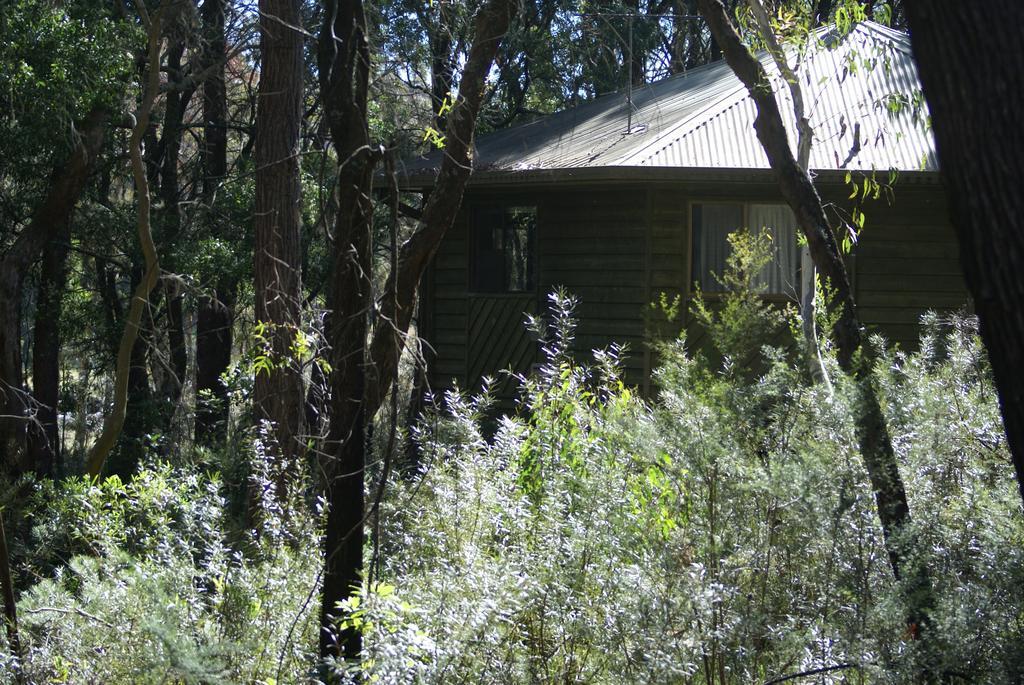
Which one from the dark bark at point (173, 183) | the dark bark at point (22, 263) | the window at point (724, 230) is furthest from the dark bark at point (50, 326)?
the window at point (724, 230)

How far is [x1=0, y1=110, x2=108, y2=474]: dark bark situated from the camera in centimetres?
1210

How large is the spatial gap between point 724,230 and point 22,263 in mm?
8524

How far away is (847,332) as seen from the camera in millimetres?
5402

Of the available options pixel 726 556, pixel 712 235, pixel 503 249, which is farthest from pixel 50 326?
Result: pixel 726 556

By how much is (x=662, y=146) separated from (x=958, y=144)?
10059mm

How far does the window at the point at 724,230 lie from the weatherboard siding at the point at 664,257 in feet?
0.54

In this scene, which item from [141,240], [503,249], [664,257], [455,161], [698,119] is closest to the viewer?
[455,161]

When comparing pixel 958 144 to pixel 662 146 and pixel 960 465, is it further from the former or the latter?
pixel 662 146

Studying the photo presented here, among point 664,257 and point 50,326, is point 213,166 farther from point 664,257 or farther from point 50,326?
Answer: point 664,257

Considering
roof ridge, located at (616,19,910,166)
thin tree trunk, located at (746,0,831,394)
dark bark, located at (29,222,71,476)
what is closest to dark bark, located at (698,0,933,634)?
thin tree trunk, located at (746,0,831,394)

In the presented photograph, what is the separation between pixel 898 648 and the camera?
350 centimetres

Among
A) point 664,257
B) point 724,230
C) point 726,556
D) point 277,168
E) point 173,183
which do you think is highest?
point 173,183

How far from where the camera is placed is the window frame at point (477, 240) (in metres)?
14.9

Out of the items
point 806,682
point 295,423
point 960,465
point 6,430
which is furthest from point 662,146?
point 806,682
